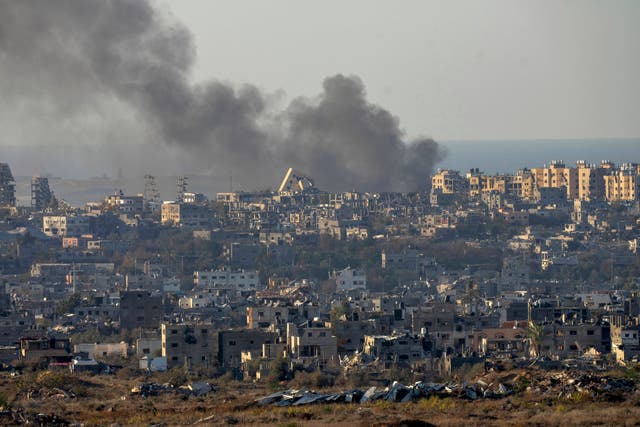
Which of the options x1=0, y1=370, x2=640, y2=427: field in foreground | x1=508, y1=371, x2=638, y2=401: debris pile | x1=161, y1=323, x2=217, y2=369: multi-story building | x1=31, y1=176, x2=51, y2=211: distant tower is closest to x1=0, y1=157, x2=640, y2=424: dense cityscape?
x1=161, y1=323, x2=217, y2=369: multi-story building

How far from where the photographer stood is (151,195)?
12288 cm

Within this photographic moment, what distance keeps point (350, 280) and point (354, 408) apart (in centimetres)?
4366

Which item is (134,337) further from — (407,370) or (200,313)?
(407,370)

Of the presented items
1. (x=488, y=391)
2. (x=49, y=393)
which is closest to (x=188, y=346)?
(x=49, y=393)

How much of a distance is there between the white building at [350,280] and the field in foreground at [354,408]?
36.5m

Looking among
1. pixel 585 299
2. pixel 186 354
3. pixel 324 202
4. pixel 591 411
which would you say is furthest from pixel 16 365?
pixel 324 202

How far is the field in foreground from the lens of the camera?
29828 millimetres

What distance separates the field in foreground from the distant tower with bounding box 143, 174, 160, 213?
68.0 metres

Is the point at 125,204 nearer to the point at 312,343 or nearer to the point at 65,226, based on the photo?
the point at 65,226

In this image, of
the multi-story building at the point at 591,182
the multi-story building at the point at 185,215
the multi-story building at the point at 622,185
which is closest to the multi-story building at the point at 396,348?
the multi-story building at the point at 185,215

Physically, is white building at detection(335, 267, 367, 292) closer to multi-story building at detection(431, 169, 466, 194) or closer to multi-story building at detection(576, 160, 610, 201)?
multi-story building at detection(576, 160, 610, 201)

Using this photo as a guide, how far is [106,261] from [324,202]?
23.1 meters

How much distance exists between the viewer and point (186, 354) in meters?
48.1

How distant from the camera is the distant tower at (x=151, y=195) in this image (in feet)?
349
